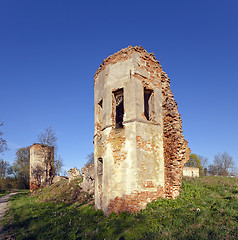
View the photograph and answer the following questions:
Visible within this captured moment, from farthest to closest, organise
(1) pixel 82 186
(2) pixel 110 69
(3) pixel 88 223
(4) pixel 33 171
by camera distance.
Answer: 1. (4) pixel 33 171
2. (1) pixel 82 186
3. (2) pixel 110 69
4. (3) pixel 88 223

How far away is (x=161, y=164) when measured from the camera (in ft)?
28.7

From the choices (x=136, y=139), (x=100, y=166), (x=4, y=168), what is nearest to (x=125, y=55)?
(x=136, y=139)

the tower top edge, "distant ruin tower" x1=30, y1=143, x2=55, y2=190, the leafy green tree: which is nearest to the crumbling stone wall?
→ "distant ruin tower" x1=30, y1=143, x2=55, y2=190

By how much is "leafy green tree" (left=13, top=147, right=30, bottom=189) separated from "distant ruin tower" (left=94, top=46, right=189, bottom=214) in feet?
93.1

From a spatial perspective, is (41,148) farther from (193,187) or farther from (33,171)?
(193,187)

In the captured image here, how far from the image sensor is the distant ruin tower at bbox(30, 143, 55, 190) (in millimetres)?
22156

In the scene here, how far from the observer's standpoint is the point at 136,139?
318 inches

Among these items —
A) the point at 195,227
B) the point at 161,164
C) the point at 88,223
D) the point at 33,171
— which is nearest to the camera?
the point at 195,227

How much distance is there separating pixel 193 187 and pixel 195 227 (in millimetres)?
4185

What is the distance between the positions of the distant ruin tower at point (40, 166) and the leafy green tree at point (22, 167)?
12.1m

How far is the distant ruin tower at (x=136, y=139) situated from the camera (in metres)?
7.93

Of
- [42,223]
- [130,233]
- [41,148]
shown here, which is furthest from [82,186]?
[41,148]

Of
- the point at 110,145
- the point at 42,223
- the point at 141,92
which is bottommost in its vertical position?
the point at 42,223

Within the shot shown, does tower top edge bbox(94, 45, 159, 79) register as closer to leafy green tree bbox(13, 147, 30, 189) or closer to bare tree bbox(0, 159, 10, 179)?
leafy green tree bbox(13, 147, 30, 189)
